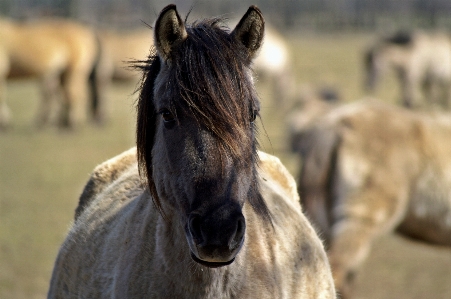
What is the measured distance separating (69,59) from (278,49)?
7.99 metres

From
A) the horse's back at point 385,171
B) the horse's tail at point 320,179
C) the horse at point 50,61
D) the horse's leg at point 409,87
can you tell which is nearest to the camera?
the horse's back at point 385,171

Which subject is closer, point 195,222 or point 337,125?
point 195,222

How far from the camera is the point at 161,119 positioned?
2734 millimetres

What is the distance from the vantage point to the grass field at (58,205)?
7.04 m

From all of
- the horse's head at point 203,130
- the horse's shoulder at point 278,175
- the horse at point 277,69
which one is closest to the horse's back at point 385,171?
the horse's shoulder at point 278,175

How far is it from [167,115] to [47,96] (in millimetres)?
15513

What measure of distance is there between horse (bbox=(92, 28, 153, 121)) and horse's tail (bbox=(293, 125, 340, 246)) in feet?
39.7

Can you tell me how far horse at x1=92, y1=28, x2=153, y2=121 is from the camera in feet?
61.3

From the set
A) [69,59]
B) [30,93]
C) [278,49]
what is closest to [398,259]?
[69,59]

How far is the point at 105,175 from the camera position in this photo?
3.93 m

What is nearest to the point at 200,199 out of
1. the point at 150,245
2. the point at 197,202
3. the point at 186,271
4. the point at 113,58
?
the point at 197,202

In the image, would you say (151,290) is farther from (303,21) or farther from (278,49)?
(303,21)

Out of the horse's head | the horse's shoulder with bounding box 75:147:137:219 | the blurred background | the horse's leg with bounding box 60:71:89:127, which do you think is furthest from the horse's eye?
the blurred background

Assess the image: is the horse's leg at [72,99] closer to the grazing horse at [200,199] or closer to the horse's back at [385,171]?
the horse's back at [385,171]
